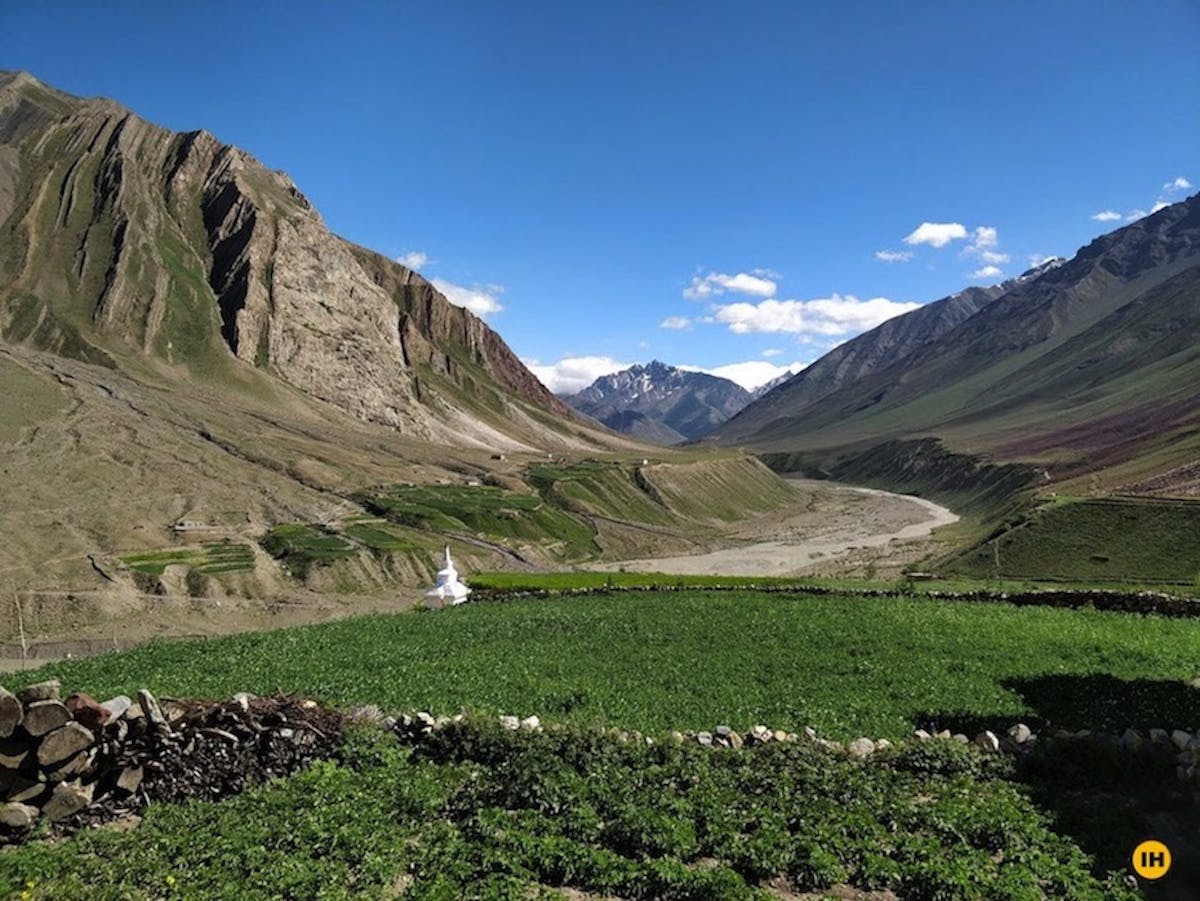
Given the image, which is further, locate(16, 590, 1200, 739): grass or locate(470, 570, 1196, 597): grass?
locate(470, 570, 1196, 597): grass

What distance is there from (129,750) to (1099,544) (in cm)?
7641

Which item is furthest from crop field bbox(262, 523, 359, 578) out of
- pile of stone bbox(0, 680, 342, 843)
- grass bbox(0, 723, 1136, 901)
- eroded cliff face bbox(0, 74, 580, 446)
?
eroded cliff face bbox(0, 74, 580, 446)

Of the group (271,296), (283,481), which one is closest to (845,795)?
(283,481)

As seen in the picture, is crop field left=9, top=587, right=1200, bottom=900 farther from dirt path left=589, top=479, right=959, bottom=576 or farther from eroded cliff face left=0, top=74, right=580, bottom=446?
eroded cliff face left=0, top=74, right=580, bottom=446

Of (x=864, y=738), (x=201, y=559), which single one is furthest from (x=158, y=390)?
(x=864, y=738)

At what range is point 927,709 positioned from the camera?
2169cm

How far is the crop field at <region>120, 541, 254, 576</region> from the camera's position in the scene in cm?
6875

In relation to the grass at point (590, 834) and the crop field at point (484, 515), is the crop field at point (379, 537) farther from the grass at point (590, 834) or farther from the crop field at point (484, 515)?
the grass at point (590, 834)

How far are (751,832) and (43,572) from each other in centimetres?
7238

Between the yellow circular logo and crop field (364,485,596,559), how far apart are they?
9001 cm

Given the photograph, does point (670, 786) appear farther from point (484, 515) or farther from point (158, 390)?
point (158, 390)

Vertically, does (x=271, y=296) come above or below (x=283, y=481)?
above

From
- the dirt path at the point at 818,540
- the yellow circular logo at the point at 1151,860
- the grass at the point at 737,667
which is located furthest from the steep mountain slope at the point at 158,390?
the yellow circular logo at the point at 1151,860

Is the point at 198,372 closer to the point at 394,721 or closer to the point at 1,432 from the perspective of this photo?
the point at 1,432
